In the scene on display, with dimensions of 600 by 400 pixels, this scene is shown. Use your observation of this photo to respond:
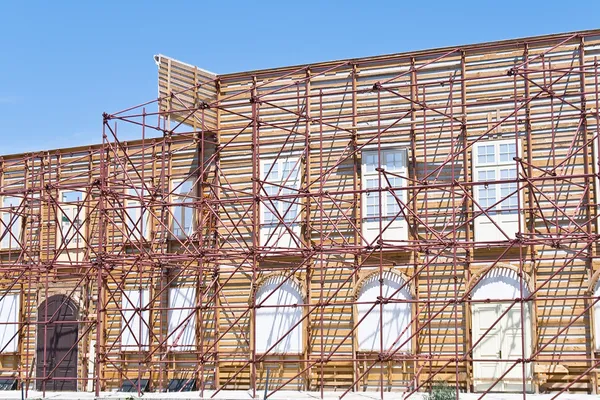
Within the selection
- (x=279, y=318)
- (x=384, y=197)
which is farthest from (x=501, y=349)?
(x=279, y=318)

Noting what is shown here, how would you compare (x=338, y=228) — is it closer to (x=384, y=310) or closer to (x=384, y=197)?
(x=384, y=197)

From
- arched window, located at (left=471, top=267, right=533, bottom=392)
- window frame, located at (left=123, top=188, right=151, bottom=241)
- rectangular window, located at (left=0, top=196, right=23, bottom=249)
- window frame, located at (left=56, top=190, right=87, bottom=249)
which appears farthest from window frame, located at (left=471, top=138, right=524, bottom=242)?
rectangular window, located at (left=0, top=196, right=23, bottom=249)

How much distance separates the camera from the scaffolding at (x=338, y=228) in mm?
23031

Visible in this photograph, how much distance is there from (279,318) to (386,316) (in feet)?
9.60

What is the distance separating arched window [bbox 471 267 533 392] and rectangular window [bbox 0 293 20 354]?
1369 cm

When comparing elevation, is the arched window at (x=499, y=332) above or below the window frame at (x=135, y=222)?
below

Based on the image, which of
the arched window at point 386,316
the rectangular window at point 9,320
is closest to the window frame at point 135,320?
the rectangular window at point 9,320

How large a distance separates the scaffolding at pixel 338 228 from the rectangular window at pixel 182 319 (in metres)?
0.16

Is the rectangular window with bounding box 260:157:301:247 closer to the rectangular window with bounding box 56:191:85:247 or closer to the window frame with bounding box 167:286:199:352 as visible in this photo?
the window frame with bounding box 167:286:199:352

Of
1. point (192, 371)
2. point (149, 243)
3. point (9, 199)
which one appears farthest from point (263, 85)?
point (9, 199)

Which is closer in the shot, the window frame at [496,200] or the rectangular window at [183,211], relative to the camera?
the window frame at [496,200]

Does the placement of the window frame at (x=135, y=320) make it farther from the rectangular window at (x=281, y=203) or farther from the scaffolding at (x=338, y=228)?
the rectangular window at (x=281, y=203)

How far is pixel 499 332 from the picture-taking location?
2348cm

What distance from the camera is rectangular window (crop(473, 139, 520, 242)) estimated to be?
77.9 ft
